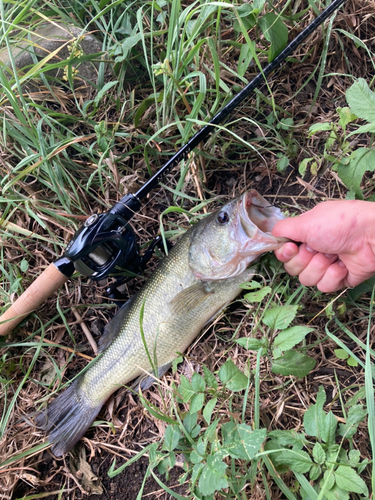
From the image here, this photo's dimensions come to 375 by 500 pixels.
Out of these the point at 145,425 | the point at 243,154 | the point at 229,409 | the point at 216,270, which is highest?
the point at 243,154

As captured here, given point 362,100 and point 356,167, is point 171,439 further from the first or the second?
point 362,100

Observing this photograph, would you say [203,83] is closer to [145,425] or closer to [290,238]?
[290,238]

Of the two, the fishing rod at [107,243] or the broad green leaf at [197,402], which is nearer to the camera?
the broad green leaf at [197,402]

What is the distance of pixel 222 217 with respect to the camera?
2465 mm

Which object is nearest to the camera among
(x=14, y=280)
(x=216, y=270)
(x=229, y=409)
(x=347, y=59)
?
(x=229, y=409)

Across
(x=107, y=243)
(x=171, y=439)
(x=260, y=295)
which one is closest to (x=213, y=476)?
(x=171, y=439)

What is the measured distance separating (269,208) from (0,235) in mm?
2272

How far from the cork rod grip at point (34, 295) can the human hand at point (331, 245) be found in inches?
61.1

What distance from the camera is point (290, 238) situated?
225cm

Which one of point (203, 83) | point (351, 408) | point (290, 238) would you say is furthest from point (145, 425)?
point (203, 83)

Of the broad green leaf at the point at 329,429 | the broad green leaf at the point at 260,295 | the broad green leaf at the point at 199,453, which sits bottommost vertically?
the broad green leaf at the point at 329,429

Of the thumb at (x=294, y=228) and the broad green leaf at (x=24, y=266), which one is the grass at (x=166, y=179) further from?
the thumb at (x=294, y=228)

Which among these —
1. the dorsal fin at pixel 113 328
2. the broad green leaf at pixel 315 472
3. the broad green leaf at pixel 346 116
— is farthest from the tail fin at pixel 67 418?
the broad green leaf at pixel 346 116

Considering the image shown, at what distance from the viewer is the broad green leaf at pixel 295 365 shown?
2061 mm
